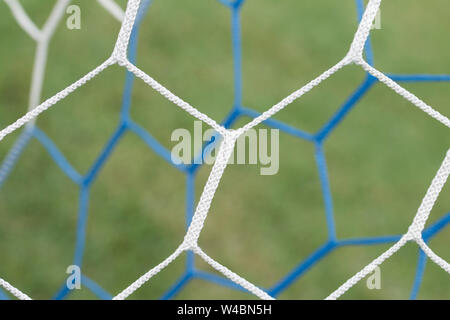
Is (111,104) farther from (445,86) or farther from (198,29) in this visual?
(445,86)

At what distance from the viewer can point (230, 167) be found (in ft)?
4.27

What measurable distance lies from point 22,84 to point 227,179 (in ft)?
1.57

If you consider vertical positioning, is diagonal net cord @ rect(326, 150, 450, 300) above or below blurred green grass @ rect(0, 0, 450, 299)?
below

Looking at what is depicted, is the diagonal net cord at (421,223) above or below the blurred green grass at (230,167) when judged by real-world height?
below

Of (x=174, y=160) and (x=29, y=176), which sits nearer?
(x=174, y=160)

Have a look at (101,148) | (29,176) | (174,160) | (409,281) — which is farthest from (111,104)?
(409,281)

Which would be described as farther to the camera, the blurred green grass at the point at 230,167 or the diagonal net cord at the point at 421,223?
the blurred green grass at the point at 230,167

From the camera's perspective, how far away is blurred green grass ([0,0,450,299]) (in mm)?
1176

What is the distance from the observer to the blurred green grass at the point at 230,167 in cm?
118

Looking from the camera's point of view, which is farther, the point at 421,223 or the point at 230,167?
the point at 230,167

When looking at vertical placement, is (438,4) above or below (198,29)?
above

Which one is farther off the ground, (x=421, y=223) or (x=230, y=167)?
(x=230, y=167)

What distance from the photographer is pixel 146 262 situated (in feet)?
3.81

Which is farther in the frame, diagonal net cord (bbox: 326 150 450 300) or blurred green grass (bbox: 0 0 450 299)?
blurred green grass (bbox: 0 0 450 299)
